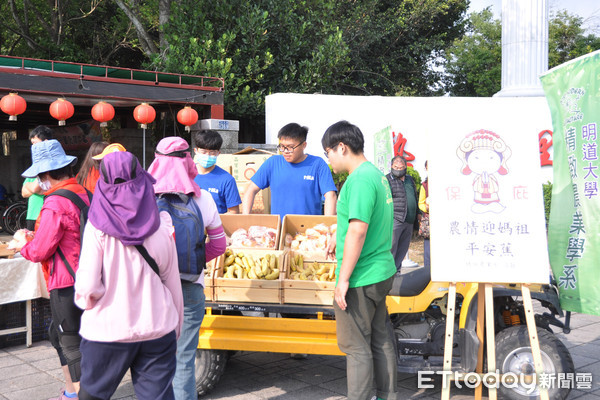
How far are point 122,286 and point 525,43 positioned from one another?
12.7 meters

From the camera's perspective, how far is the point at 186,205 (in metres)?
→ 3.18

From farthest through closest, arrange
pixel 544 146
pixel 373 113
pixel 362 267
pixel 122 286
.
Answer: pixel 373 113
pixel 544 146
pixel 362 267
pixel 122 286

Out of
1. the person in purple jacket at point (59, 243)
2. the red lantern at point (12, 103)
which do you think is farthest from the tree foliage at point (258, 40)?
the person in purple jacket at point (59, 243)

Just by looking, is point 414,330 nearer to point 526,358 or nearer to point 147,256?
point 526,358

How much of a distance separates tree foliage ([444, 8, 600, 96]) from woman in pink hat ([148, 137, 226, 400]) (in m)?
21.5

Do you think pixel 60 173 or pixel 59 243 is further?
pixel 60 173

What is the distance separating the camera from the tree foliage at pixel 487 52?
1001 inches

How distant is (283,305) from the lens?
13.7 feet

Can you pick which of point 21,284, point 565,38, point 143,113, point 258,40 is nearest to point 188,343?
point 21,284

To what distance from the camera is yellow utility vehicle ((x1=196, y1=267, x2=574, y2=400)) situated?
13.2 feet

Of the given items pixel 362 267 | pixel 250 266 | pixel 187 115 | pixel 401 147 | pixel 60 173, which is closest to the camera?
pixel 362 267

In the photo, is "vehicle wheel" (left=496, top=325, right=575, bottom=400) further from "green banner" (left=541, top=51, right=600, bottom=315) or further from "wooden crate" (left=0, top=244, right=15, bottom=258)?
"wooden crate" (left=0, top=244, right=15, bottom=258)

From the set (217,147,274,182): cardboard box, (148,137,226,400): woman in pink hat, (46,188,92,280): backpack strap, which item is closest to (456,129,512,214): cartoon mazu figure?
(148,137,226,400): woman in pink hat

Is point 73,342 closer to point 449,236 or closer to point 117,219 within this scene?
point 117,219
